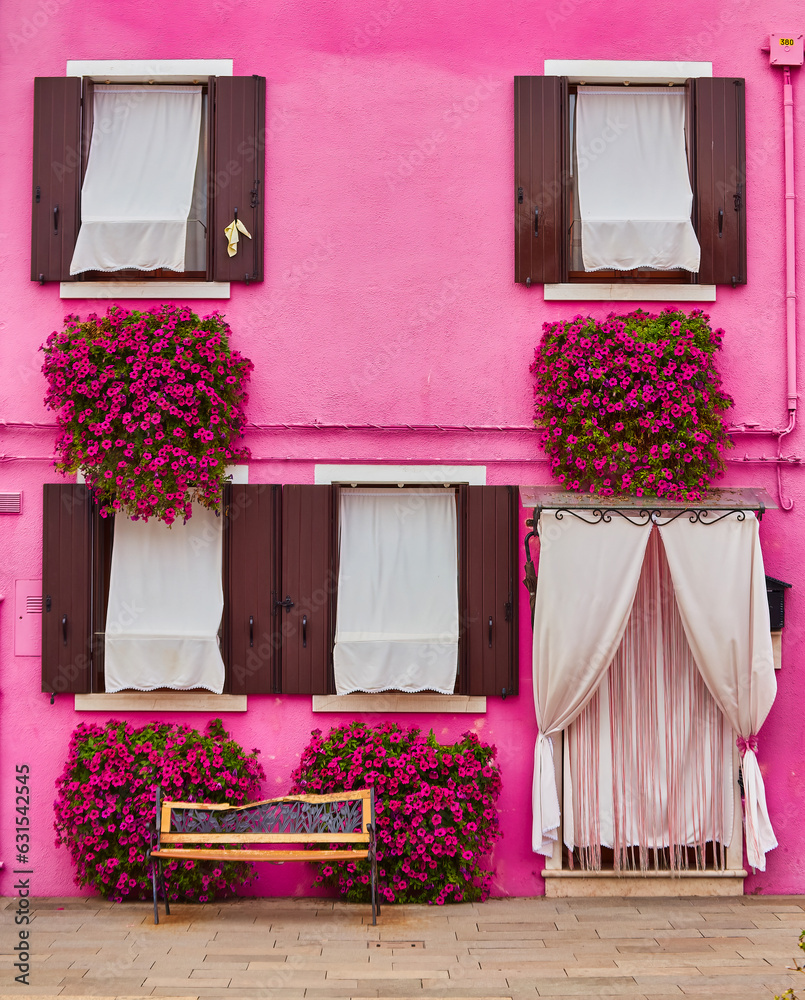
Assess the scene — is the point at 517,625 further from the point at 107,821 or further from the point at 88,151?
the point at 88,151

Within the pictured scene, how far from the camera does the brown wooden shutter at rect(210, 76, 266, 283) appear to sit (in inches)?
257

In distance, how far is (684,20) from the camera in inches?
261

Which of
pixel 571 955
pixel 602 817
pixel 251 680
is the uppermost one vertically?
pixel 251 680

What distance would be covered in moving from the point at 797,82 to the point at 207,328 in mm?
4760

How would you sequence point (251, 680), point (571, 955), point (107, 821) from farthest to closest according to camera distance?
point (251, 680) → point (107, 821) → point (571, 955)


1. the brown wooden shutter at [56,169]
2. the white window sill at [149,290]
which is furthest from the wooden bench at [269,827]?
the brown wooden shutter at [56,169]

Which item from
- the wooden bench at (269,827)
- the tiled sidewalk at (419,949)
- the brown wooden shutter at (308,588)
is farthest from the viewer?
the brown wooden shutter at (308,588)

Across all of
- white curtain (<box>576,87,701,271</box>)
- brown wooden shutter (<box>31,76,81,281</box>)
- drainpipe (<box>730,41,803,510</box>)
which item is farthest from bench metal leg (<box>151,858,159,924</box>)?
white curtain (<box>576,87,701,271</box>)

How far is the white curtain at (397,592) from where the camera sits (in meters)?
6.35

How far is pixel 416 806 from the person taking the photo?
5918 millimetres

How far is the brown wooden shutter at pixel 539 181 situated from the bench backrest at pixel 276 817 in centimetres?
392

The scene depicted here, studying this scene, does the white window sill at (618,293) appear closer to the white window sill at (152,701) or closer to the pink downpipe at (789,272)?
the pink downpipe at (789,272)

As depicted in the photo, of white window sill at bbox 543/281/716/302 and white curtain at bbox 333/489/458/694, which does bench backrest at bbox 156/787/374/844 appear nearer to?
white curtain at bbox 333/489/458/694

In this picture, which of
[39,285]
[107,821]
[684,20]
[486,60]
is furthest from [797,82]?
[107,821]
